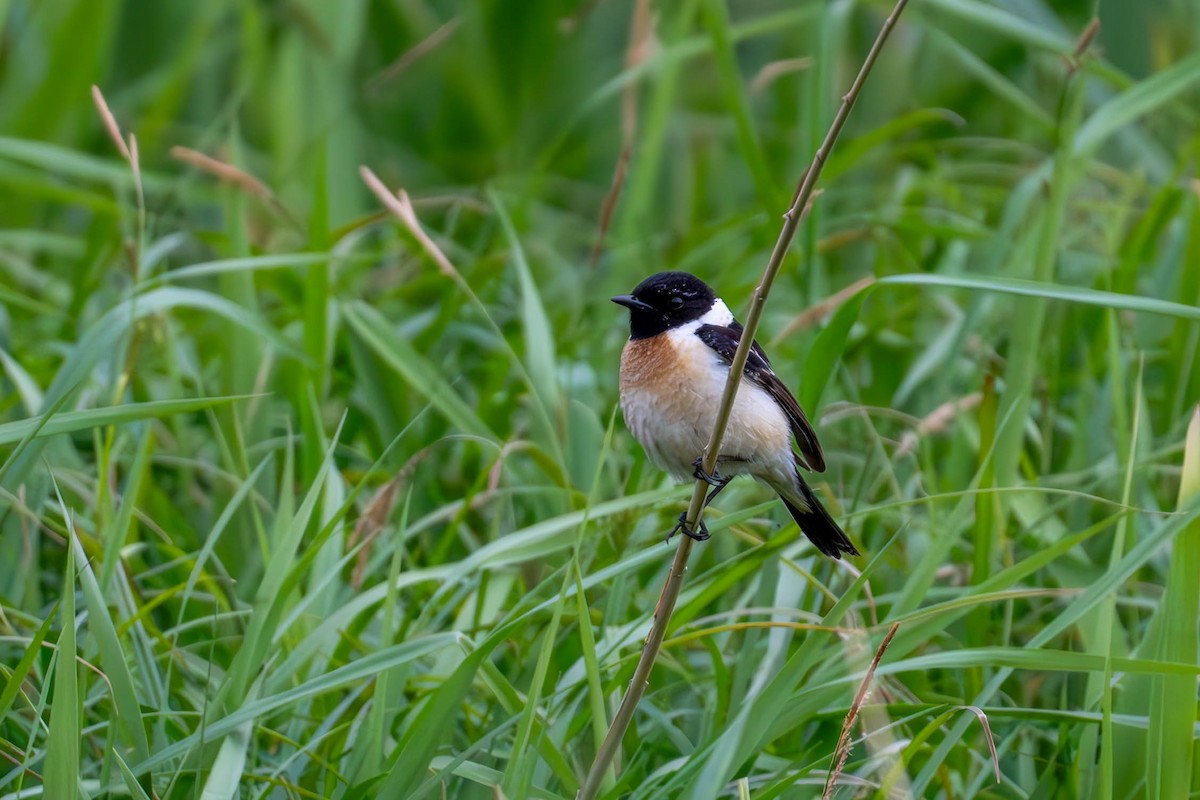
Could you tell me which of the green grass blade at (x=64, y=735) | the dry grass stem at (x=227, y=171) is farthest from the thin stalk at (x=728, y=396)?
the dry grass stem at (x=227, y=171)

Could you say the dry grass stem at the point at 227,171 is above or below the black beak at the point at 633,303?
above

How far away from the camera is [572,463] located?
3.62 meters

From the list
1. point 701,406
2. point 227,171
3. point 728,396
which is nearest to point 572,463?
point 701,406

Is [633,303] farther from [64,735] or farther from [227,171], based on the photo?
[64,735]

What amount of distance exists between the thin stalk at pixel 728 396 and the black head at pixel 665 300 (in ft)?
3.30

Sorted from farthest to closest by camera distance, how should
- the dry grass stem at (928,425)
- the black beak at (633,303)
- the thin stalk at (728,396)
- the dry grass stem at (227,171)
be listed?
the dry grass stem at (227,171) < the dry grass stem at (928,425) < the black beak at (633,303) < the thin stalk at (728,396)

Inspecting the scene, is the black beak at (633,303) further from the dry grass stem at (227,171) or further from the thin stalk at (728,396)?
the dry grass stem at (227,171)

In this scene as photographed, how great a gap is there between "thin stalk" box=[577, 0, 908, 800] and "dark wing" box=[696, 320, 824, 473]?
85 cm

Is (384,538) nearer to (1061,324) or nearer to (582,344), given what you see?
(582,344)

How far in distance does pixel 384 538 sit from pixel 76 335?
1.48m

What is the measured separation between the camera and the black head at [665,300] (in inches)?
122

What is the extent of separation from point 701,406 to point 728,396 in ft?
3.11

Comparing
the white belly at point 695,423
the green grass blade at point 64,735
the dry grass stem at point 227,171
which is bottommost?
the green grass blade at point 64,735

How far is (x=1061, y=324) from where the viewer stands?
14.3ft
